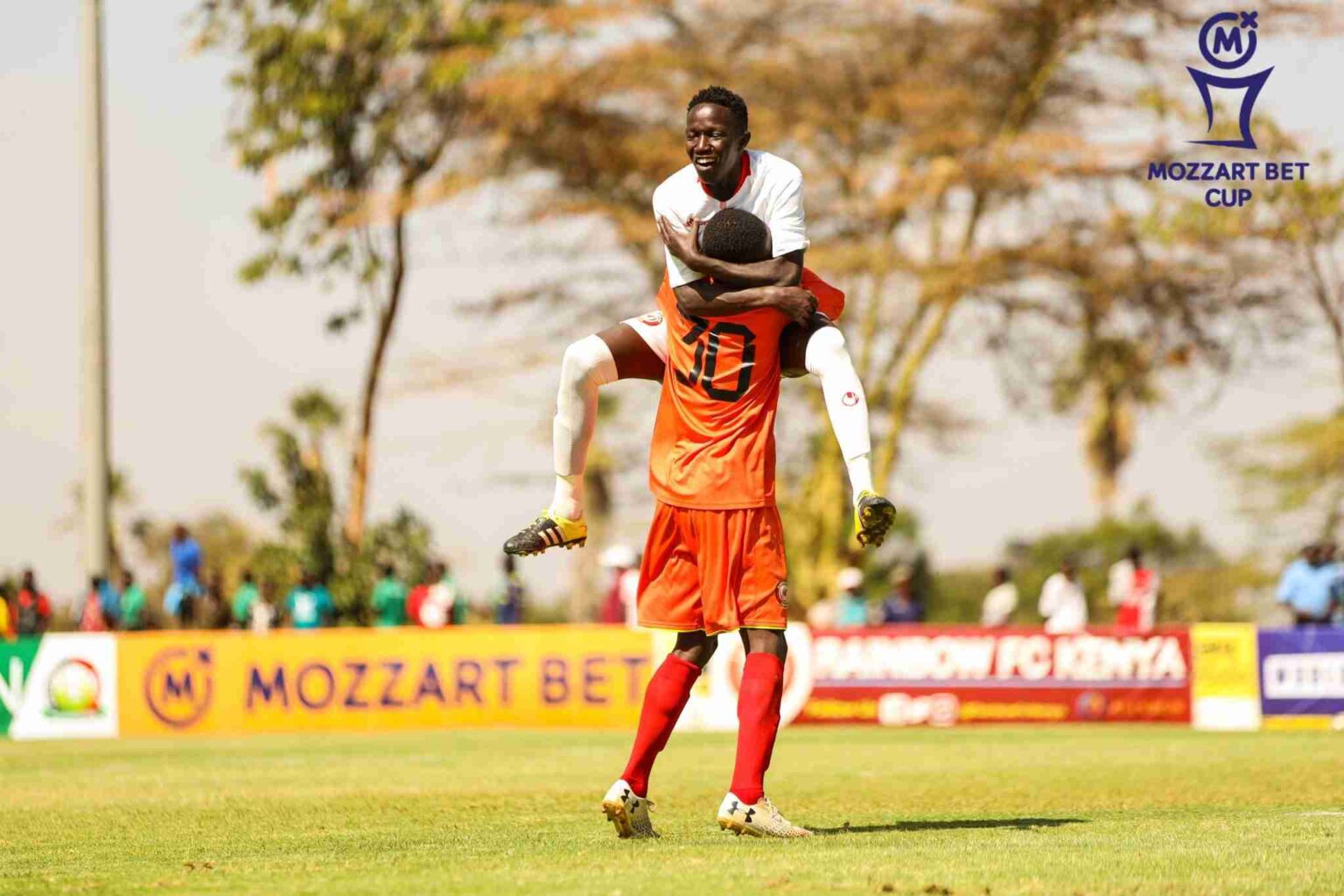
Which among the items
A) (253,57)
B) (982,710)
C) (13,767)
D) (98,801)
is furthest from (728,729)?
(253,57)

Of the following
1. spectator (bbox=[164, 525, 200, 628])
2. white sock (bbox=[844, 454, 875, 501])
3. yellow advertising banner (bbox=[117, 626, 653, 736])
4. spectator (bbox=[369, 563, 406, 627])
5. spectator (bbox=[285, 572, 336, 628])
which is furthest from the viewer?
spectator (bbox=[164, 525, 200, 628])

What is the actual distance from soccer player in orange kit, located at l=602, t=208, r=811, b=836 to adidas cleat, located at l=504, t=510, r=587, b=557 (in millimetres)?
439

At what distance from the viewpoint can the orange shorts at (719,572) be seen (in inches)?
305

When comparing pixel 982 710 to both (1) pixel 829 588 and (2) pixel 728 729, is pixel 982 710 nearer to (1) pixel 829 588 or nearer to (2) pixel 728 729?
(2) pixel 728 729

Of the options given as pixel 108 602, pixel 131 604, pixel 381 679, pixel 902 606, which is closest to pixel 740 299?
pixel 381 679

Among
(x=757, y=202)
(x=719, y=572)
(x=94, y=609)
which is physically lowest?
(x=94, y=609)

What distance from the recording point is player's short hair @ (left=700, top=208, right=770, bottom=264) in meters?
7.68

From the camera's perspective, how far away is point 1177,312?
33.4 metres

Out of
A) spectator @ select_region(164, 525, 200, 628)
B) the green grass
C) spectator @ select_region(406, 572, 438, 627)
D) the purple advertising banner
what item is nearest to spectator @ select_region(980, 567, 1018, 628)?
the purple advertising banner

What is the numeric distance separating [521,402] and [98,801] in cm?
2713

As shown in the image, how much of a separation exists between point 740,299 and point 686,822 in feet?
7.67

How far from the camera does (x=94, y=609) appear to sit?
24969mm

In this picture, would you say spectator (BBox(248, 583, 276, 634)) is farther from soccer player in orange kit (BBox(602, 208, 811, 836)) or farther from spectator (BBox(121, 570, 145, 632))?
soccer player in orange kit (BBox(602, 208, 811, 836))

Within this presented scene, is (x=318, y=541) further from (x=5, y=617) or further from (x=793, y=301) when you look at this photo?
(x=793, y=301)
